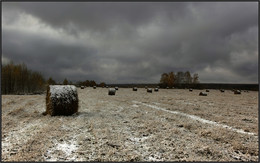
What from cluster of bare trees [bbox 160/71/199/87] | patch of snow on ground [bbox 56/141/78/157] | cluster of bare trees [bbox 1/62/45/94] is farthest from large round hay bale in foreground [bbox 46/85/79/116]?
cluster of bare trees [bbox 160/71/199/87]

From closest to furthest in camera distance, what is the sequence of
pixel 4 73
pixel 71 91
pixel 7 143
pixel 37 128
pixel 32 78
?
pixel 7 143 → pixel 37 128 → pixel 71 91 → pixel 4 73 → pixel 32 78

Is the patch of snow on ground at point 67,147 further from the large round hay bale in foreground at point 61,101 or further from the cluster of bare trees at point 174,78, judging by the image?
the cluster of bare trees at point 174,78

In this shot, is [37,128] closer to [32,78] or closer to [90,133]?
[90,133]

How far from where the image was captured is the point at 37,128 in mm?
5750

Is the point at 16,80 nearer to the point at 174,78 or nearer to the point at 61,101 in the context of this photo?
the point at 61,101

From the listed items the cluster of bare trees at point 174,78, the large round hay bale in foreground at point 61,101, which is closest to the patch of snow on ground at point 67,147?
the large round hay bale in foreground at point 61,101

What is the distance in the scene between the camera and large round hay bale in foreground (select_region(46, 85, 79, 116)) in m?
8.12

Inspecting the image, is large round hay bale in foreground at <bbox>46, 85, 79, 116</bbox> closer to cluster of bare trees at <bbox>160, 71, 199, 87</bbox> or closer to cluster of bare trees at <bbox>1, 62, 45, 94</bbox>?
cluster of bare trees at <bbox>1, 62, 45, 94</bbox>

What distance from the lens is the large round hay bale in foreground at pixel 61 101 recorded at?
8125mm

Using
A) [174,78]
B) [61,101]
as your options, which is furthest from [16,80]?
[174,78]

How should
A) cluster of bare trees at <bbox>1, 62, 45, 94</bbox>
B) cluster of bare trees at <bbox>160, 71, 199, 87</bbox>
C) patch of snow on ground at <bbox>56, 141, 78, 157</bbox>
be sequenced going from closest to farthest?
patch of snow on ground at <bbox>56, 141, 78, 157</bbox> < cluster of bare trees at <bbox>1, 62, 45, 94</bbox> < cluster of bare trees at <bbox>160, 71, 199, 87</bbox>

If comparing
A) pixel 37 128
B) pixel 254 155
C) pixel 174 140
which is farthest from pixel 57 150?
pixel 254 155

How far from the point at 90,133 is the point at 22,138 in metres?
1.82

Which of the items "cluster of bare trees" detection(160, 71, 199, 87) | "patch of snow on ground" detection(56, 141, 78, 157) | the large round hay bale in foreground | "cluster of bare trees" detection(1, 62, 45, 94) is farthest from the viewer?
"cluster of bare trees" detection(160, 71, 199, 87)
